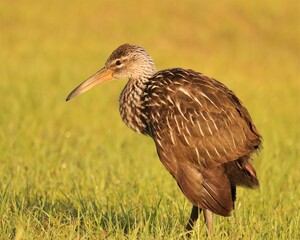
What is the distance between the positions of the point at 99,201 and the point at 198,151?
1.68 metres

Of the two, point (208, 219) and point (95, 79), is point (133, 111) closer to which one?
point (95, 79)

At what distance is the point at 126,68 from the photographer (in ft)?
24.5

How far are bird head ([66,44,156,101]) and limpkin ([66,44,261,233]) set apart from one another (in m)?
0.44

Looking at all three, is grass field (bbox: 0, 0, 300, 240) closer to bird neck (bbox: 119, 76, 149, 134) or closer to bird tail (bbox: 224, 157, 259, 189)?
bird tail (bbox: 224, 157, 259, 189)

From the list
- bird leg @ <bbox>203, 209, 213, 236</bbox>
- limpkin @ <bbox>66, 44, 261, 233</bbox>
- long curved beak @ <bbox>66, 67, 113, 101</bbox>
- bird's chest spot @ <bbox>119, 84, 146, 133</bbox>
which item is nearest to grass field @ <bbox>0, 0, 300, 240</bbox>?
bird leg @ <bbox>203, 209, 213, 236</bbox>

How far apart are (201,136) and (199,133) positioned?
0.03 metres

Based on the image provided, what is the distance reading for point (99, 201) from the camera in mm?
7875

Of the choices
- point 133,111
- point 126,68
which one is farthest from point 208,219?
point 126,68

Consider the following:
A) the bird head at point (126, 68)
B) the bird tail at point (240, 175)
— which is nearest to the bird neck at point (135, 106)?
the bird head at point (126, 68)

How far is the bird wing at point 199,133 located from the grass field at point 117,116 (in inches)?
17.6

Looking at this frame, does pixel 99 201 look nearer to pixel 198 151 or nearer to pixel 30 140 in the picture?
pixel 198 151

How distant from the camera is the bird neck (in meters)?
7.04

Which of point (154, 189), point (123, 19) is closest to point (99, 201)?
point (154, 189)

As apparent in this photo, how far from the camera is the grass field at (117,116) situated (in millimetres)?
7148
